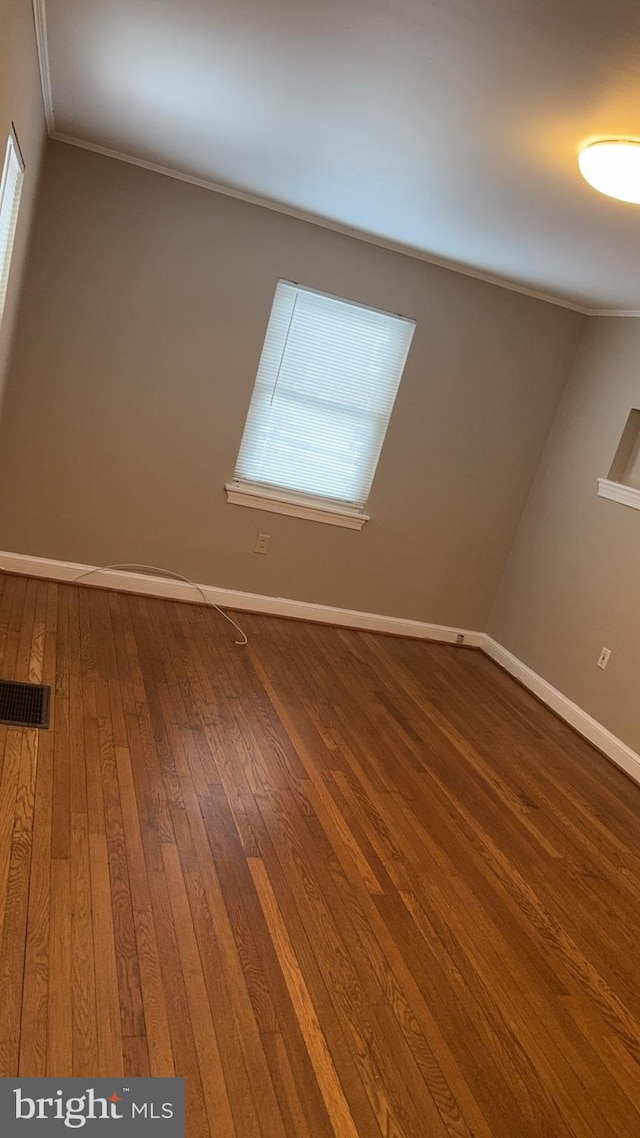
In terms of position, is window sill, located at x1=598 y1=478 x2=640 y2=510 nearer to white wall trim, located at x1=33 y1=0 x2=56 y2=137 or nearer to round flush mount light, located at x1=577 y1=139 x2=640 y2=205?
round flush mount light, located at x1=577 y1=139 x2=640 y2=205

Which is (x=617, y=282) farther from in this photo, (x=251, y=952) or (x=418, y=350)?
(x=251, y=952)

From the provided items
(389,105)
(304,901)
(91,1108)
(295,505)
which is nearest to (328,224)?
(295,505)

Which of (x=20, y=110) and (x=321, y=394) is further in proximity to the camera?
(x=321, y=394)

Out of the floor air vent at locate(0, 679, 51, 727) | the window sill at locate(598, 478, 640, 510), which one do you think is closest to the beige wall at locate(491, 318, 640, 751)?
the window sill at locate(598, 478, 640, 510)

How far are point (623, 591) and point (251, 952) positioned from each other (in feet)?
9.90

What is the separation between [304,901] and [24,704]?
141 centimetres

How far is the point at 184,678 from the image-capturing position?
395cm

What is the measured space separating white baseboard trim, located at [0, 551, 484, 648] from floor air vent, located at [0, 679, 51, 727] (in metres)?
1.38

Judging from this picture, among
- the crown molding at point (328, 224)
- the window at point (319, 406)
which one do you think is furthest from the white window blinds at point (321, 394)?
the crown molding at point (328, 224)

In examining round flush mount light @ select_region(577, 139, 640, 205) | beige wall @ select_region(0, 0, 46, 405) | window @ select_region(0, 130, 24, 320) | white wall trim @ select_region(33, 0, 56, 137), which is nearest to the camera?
beige wall @ select_region(0, 0, 46, 405)

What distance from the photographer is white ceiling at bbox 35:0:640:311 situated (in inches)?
76.4

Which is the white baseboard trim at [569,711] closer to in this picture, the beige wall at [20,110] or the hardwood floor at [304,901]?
the hardwood floor at [304,901]

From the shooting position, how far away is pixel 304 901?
8.41 ft

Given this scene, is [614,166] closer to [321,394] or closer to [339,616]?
[321,394]
